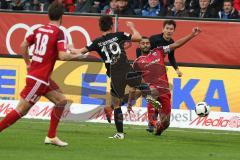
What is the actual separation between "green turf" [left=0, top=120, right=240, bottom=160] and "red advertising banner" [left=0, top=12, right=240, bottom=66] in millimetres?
1986

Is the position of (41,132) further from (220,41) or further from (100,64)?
(220,41)

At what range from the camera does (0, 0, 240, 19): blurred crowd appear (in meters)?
21.0

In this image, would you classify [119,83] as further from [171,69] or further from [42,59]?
[171,69]

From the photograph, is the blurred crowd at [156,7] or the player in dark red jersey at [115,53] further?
the blurred crowd at [156,7]

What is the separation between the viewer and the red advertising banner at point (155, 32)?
19453mm

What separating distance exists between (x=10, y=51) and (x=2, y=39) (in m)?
0.38

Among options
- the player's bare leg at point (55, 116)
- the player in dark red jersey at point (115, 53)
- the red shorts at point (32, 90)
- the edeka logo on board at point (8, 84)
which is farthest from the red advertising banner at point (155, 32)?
the red shorts at point (32, 90)

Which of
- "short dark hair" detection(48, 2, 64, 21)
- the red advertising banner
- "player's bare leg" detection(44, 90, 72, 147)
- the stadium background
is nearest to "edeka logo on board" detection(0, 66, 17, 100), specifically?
the stadium background

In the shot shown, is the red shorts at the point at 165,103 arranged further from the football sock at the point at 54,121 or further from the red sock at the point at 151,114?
the football sock at the point at 54,121

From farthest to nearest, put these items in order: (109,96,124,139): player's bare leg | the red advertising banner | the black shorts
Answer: the red advertising banner → the black shorts → (109,96,124,139): player's bare leg

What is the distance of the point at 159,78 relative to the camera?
1725 cm

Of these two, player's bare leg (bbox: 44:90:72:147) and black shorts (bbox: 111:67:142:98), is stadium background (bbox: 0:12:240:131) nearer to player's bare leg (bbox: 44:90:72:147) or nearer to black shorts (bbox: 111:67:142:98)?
black shorts (bbox: 111:67:142:98)

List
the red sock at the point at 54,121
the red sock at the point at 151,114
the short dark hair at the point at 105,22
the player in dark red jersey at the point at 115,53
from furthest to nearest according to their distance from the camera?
the red sock at the point at 151,114 → the player in dark red jersey at the point at 115,53 → the short dark hair at the point at 105,22 → the red sock at the point at 54,121

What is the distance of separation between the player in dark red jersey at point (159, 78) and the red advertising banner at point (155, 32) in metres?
2.29
